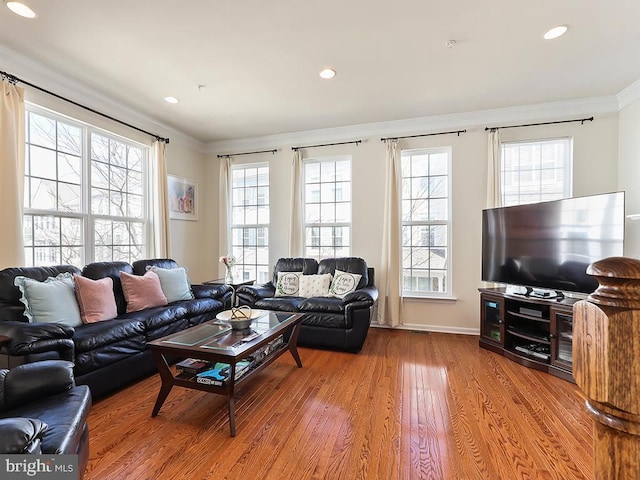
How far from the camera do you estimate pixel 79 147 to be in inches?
134

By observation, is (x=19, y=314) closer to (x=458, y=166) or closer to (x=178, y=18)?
(x=178, y=18)

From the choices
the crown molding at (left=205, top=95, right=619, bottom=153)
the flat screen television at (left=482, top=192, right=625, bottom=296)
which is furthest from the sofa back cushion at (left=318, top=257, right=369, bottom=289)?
the crown molding at (left=205, top=95, right=619, bottom=153)

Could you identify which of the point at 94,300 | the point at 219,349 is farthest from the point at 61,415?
the point at 94,300

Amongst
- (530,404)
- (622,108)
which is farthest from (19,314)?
(622,108)

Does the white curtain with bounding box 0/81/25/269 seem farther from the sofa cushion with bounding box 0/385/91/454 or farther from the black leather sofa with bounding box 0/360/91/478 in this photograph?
the sofa cushion with bounding box 0/385/91/454

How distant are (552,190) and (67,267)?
17.7 feet

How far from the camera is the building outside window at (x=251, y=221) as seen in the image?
16.6 ft

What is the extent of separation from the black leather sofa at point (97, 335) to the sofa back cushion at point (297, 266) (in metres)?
1.35

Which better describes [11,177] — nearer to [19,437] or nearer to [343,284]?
[19,437]

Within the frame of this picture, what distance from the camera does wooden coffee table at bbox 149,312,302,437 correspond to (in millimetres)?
1985

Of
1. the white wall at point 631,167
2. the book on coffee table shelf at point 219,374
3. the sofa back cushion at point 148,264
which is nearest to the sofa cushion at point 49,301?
the sofa back cushion at point 148,264

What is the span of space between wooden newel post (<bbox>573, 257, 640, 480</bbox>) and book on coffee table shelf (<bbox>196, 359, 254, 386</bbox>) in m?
2.02

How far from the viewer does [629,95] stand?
335cm

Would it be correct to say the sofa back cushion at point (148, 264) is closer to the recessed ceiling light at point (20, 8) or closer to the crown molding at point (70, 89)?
the crown molding at point (70, 89)
